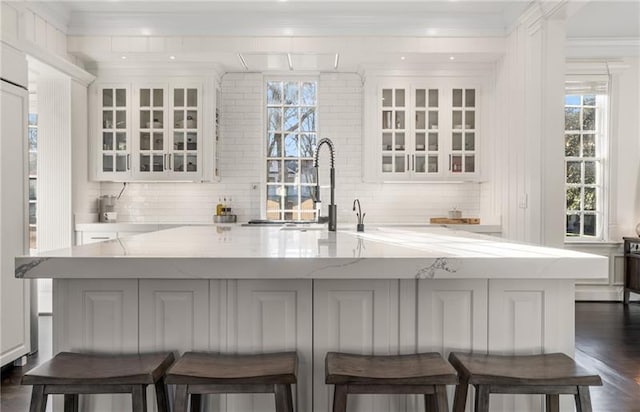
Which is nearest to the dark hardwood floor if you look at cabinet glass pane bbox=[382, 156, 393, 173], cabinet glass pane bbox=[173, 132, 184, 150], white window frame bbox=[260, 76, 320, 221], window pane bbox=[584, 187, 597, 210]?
window pane bbox=[584, 187, 597, 210]

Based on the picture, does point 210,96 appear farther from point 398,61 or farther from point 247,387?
point 247,387

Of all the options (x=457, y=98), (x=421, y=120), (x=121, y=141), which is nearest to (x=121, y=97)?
(x=121, y=141)

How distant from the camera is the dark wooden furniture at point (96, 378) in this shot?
→ 5.17 feet

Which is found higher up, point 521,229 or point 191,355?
point 521,229

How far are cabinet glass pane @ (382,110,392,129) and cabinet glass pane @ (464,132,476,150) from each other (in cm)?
86

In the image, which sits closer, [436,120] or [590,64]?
[436,120]

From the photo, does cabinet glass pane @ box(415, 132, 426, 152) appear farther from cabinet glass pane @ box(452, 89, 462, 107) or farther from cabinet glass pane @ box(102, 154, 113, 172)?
cabinet glass pane @ box(102, 154, 113, 172)

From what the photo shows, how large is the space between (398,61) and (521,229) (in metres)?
2.19

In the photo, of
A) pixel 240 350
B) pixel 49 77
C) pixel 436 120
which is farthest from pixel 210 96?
pixel 240 350

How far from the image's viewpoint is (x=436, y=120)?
17.8 ft

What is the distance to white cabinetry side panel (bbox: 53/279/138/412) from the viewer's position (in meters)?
1.90

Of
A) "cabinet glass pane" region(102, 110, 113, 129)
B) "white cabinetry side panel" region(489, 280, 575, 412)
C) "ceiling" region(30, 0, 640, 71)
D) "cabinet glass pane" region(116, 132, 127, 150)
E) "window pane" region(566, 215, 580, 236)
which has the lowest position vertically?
"white cabinetry side panel" region(489, 280, 575, 412)

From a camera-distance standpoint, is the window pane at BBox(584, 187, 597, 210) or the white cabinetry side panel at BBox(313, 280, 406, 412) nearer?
the white cabinetry side panel at BBox(313, 280, 406, 412)

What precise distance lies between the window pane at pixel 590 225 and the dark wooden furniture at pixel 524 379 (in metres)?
5.03
